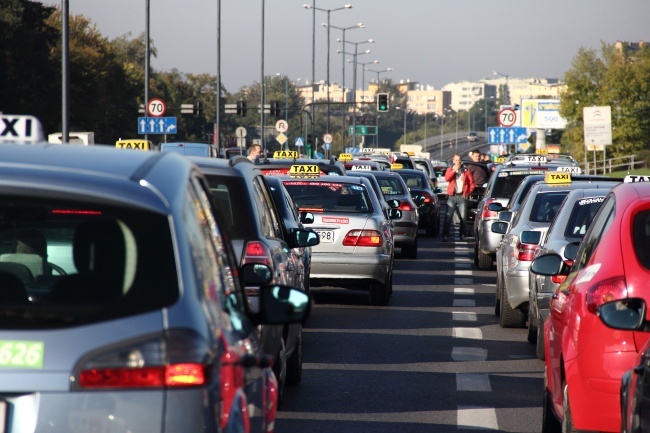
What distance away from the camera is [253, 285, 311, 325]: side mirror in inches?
182

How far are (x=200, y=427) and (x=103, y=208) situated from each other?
0.61 meters

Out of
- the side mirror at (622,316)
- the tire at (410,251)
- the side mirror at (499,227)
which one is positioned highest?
the side mirror at (622,316)

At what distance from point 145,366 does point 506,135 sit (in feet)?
243

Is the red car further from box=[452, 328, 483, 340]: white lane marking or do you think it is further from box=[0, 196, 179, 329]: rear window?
box=[452, 328, 483, 340]: white lane marking

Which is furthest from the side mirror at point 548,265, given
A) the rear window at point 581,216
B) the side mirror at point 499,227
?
the side mirror at point 499,227

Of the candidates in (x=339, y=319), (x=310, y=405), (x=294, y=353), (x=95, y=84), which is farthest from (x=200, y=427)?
(x=95, y=84)

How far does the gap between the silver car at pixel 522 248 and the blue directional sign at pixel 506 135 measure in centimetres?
5968

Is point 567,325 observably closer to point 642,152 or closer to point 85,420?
point 85,420

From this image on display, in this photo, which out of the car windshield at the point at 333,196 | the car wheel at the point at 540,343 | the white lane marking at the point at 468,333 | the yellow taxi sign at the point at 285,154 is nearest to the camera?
the car wheel at the point at 540,343

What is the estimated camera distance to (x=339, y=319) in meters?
14.4

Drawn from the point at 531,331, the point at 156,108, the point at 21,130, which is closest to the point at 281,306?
the point at 21,130

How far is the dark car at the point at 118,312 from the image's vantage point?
3322mm

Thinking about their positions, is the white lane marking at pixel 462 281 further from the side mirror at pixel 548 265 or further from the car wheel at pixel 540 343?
the side mirror at pixel 548 265

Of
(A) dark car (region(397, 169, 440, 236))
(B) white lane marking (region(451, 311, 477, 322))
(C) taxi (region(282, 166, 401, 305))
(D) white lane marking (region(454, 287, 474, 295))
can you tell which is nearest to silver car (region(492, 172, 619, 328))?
(B) white lane marking (region(451, 311, 477, 322))
